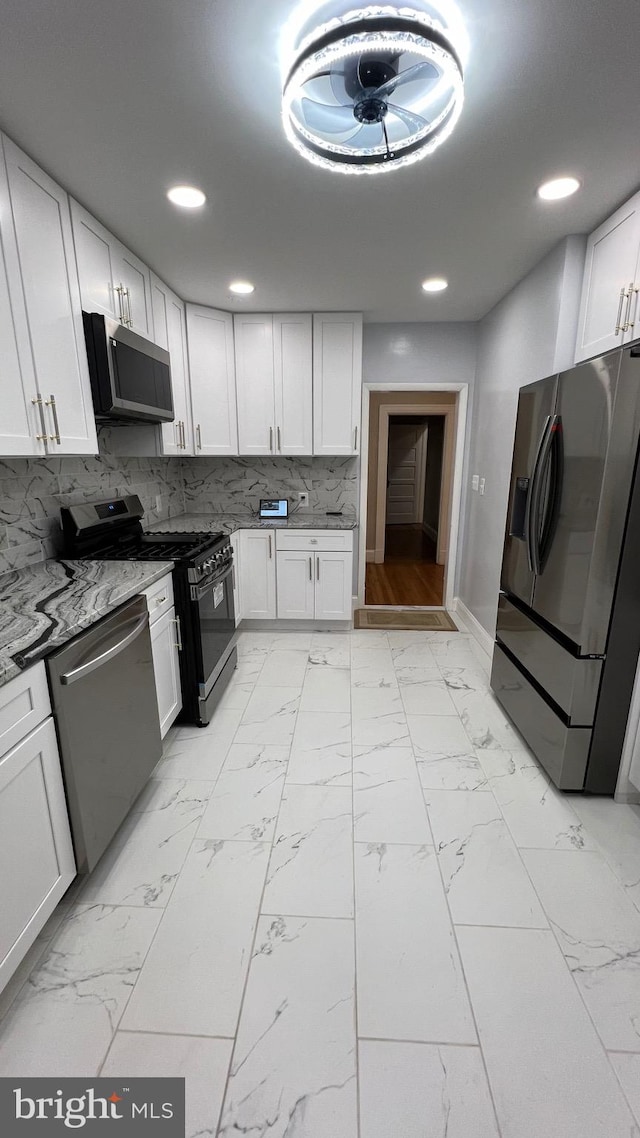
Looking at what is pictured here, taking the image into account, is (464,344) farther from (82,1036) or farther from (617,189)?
(82,1036)

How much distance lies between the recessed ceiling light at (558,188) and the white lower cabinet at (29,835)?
8.42 ft

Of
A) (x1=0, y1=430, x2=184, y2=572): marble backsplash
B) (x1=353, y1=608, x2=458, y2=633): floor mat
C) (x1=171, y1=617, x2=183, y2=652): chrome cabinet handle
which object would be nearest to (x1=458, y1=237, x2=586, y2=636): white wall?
(x1=353, y1=608, x2=458, y2=633): floor mat

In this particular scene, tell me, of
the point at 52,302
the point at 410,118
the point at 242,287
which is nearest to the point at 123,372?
the point at 52,302

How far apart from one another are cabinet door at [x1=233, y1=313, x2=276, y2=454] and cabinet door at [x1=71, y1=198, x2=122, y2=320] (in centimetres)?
141

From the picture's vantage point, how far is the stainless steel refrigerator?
1.63 m

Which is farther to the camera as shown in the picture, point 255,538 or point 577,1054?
point 255,538

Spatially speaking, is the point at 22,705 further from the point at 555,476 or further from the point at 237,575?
the point at 237,575

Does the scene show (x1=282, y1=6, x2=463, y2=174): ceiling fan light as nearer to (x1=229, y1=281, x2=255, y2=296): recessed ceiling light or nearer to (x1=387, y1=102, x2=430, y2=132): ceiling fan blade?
(x1=387, y1=102, x2=430, y2=132): ceiling fan blade

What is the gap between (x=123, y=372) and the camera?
7.08 ft

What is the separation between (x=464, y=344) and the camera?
378 centimetres

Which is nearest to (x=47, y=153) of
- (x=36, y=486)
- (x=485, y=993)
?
(x=36, y=486)

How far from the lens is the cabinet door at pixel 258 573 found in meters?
3.59

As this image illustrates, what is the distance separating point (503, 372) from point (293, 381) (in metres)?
1.59

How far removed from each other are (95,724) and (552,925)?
1.62 meters
